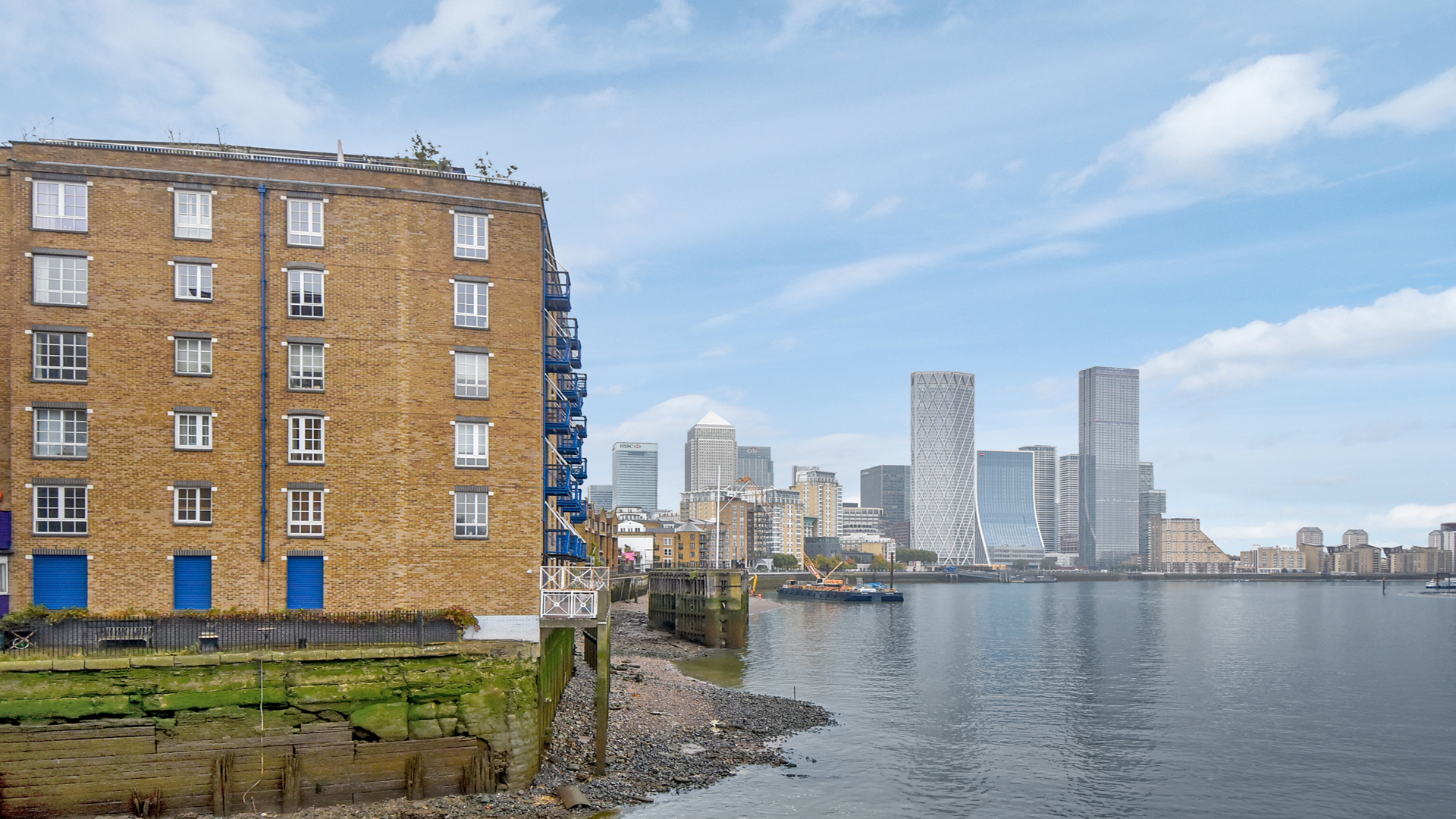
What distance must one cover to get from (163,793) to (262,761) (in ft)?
9.16

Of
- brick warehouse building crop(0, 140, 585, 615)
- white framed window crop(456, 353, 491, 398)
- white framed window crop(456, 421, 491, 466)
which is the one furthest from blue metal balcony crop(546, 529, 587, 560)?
white framed window crop(456, 353, 491, 398)

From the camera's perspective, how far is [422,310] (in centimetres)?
3681

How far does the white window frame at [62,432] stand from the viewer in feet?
116

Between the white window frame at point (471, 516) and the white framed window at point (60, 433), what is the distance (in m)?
13.2

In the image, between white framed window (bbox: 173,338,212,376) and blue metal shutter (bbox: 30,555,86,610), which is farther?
white framed window (bbox: 173,338,212,376)

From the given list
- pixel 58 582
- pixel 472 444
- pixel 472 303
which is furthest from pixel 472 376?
pixel 58 582

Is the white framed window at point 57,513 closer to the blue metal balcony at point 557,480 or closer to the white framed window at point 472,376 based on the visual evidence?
the white framed window at point 472,376

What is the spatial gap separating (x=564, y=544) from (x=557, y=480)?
3.26 meters

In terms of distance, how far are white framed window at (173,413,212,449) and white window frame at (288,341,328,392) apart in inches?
125

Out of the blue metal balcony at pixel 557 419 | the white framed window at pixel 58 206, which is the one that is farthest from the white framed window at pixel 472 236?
the white framed window at pixel 58 206

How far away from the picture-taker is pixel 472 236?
37.5m

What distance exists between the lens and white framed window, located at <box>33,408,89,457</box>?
35.3m

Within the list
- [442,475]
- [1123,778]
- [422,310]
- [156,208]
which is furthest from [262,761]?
[1123,778]

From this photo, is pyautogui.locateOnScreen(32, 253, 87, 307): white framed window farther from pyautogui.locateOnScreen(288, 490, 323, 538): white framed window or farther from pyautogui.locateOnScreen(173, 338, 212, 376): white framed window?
pyautogui.locateOnScreen(288, 490, 323, 538): white framed window
